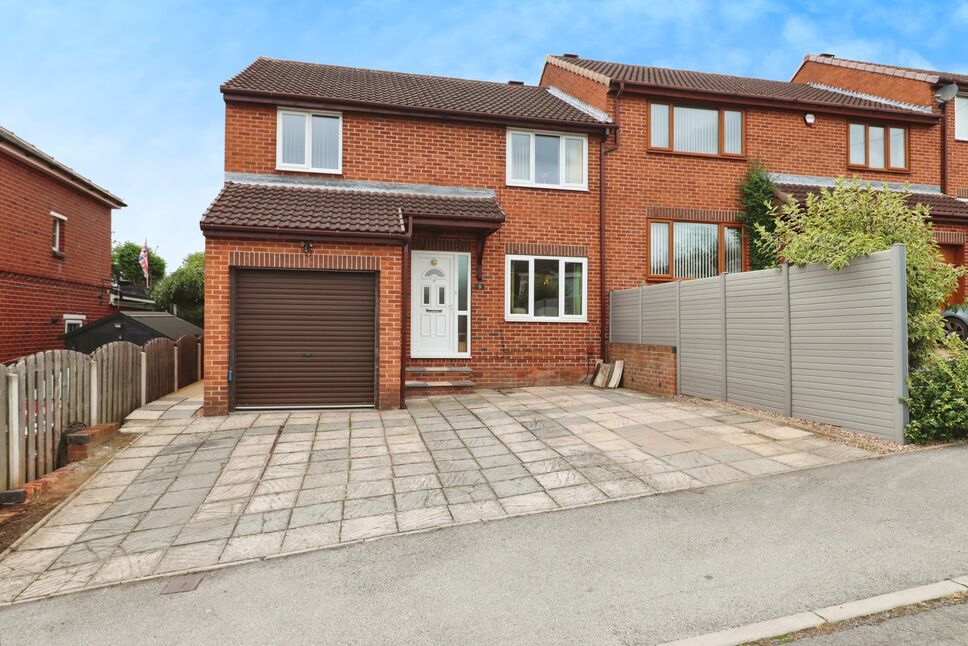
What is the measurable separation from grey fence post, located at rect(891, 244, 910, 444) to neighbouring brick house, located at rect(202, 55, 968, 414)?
13.6ft

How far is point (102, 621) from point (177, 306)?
2562cm

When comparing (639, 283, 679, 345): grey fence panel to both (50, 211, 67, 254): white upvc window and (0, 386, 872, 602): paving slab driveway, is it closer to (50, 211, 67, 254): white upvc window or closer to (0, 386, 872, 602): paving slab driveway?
(0, 386, 872, 602): paving slab driveway

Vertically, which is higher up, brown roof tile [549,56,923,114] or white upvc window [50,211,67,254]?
brown roof tile [549,56,923,114]

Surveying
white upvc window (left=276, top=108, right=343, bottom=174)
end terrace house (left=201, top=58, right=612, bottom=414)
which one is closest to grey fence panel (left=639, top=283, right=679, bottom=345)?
end terrace house (left=201, top=58, right=612, bottom=414)

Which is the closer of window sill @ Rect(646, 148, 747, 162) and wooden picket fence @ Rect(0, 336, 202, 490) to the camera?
wooden picket fence @ Rect(0, 336, 202, 490)

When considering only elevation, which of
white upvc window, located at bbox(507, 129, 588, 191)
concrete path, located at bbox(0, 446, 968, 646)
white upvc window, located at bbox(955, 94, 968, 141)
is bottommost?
concrete path, located at bbox(0, 446, 968, 646)

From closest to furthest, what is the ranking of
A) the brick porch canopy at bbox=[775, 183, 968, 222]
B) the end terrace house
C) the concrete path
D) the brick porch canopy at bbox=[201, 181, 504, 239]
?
the concrete path → the brick porch canopy at bbox=[201, 181, 504, 239] → the end terrace house → the brick porch canopy at bbox=[775, 183, 968, 222]

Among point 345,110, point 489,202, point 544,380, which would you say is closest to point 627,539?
point 544,380

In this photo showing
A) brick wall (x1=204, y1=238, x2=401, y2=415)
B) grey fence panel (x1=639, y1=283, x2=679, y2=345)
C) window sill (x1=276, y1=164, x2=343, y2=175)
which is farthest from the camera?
window sill (x1=276, y1=164, x2=343, y2=175)

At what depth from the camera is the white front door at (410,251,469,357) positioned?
10.6m

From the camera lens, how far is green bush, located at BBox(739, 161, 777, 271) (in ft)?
38.4

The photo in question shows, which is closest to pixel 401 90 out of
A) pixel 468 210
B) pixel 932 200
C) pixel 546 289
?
pixel 468 210

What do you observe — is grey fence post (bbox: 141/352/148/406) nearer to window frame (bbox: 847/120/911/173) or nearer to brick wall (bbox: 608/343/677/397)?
brick wall (bbox: 608/343/677/397)

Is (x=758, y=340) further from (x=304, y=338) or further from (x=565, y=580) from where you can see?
(x=304, y=338)
